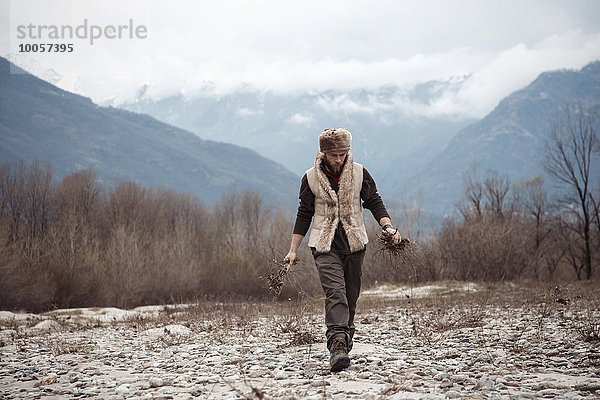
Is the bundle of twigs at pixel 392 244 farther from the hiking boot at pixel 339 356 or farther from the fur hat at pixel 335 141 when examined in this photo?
the hiking boot at pixel 339 356

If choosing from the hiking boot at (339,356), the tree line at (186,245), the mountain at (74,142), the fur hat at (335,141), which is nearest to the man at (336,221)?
the fur hat at (335,141)

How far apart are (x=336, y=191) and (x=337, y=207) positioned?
8.1 inches

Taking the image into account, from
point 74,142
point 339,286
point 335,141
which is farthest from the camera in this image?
point 74,142

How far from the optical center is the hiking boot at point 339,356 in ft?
19.6

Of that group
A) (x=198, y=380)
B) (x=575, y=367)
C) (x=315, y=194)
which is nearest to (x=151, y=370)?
(x=198, y=380)

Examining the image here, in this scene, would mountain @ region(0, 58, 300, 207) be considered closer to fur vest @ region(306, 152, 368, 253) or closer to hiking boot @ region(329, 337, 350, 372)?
fur vest @ region(306, 152, 368, 253)

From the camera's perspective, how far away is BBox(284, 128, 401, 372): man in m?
6.32

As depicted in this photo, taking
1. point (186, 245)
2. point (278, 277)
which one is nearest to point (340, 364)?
point (278, 277)

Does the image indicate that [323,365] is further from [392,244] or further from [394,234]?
[394,234]

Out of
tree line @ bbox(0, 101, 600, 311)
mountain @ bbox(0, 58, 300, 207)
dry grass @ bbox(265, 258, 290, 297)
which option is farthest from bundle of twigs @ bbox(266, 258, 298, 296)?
mountain @ bbox(0, 58, 300, 207)

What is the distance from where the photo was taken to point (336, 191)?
257 inches

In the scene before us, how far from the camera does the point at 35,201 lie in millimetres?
40562

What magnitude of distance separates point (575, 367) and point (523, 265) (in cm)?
3133

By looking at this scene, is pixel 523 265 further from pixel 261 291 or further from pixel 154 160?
pixel 154 160
